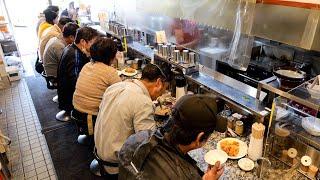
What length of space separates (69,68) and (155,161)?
244cm

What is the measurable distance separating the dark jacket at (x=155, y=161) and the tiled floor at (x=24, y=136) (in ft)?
7.40

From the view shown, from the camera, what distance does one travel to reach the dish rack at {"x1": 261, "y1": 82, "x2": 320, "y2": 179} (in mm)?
1699

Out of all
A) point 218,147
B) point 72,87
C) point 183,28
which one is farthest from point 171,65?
point 72,87

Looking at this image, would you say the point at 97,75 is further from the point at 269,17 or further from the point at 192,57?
the point at 269,17

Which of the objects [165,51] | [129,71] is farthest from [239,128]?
[129,71]

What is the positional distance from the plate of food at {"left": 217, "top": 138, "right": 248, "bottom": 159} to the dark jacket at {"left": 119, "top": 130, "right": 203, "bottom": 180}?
2.76 feet

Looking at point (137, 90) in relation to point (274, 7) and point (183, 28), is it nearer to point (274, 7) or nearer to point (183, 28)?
point (274, 7)

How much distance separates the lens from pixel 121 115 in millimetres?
1891

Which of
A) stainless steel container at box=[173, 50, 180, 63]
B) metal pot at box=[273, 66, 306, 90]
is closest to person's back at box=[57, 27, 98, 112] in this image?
stainless steel container at box=[173, 50, 180, 63]

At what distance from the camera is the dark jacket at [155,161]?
1.09 metres

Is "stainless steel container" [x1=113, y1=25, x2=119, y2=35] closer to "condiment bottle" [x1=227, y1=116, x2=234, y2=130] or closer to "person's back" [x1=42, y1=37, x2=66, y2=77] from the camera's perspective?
"person's back" [x1=42, y1=37, x2=66, y2=77]

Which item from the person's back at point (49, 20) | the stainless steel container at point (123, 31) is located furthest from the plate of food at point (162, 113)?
the person's back at point (49, 20)

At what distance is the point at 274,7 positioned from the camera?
203 cm

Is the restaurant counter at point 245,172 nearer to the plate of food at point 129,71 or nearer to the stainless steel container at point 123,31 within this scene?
the plate of food at point 129,71
